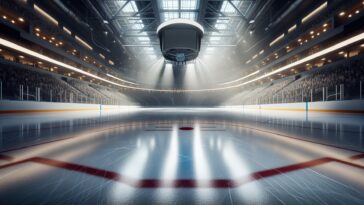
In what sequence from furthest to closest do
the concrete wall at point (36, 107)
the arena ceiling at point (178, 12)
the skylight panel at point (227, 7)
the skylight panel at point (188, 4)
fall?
the skylight panel at point (227, 7) < the skylight panel at point (188, 4) < the arena ceiling at point (178, 12) < the concrete wall at point (36, 107)

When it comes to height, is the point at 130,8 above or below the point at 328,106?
above

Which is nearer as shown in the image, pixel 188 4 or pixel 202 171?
pixel 202 171

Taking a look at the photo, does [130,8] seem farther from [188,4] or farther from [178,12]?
[188,4]

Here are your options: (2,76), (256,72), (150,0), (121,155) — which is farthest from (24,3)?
(256,72)

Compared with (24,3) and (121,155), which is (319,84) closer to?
(121,155)

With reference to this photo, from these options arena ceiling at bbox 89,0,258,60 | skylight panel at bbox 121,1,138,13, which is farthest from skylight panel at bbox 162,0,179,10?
skylight panel at bbox 121,1,138,13

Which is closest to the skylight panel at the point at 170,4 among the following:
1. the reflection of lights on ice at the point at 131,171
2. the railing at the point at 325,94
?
the railing at the point at 325,94

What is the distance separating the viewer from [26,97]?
976cm

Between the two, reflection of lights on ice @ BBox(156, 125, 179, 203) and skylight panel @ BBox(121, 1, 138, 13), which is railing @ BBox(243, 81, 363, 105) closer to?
reflection of lights on ice @ BBox(156, 125, 179, 203)

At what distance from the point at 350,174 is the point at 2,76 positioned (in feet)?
51.6

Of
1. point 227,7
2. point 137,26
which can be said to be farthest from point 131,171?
point 137,26

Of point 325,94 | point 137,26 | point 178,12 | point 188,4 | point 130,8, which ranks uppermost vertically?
point 137,26

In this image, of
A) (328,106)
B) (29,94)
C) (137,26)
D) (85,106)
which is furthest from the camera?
(137,26)

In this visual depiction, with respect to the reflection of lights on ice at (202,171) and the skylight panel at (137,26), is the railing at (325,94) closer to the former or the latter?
the reflection of lights on ice at (202,171)
